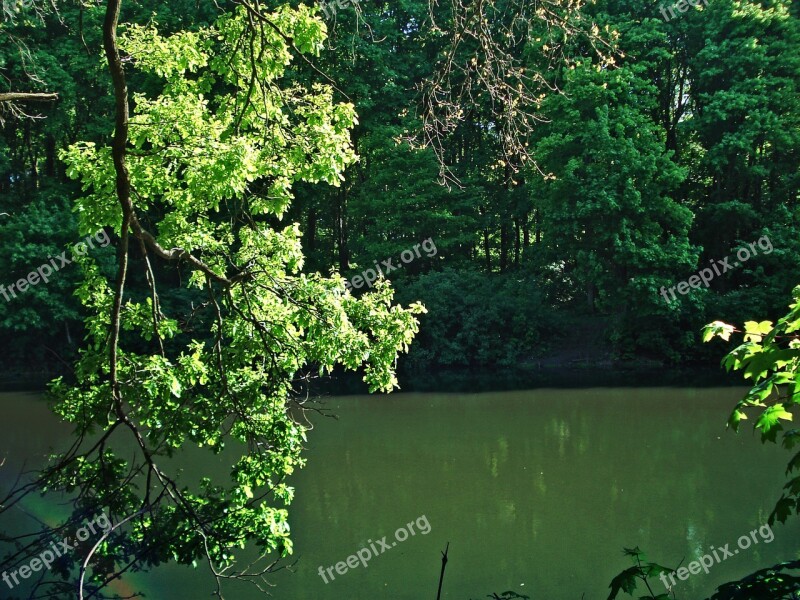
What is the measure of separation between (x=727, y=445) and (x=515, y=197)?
10.7 metres

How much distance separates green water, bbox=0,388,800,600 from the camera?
6672 mm

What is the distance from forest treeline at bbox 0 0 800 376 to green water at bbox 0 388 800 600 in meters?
3.72

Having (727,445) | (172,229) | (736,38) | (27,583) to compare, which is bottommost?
(27,583)

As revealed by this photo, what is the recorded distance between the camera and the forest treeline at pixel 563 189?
1595 cm

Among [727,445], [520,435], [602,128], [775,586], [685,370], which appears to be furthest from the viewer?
[685,370]

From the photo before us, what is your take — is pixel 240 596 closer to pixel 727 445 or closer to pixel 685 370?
pixel 727 445

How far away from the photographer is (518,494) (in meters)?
8.81

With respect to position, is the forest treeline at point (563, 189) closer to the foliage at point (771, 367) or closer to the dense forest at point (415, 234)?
the dense forest at point (415, 234)

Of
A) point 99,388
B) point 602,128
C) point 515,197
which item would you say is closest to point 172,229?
point 99,388

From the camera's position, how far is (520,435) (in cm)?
1162

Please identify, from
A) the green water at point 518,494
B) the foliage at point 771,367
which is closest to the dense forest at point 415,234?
the green water at point 518,494

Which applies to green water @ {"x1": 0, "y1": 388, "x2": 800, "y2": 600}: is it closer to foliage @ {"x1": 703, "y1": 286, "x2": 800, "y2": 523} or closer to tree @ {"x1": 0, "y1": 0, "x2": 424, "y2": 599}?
tree @ {"x1": 0, "y1": 0, "x2": 424, "y2": 599}

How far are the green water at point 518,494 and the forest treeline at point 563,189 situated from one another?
12.2ft

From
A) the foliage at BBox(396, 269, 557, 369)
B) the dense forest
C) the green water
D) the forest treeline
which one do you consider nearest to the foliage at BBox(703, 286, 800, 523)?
the dense forest
